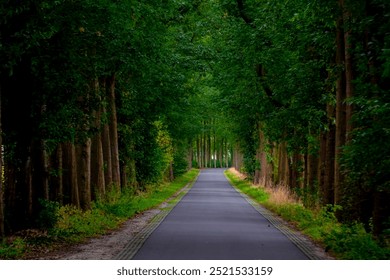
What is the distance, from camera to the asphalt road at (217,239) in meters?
12.8

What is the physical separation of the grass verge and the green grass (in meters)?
5.78

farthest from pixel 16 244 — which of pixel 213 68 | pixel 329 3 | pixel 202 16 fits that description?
pixel 202 16

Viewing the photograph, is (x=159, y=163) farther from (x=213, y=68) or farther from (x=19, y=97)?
(x=19, y=97)

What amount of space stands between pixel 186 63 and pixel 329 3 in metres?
15.5

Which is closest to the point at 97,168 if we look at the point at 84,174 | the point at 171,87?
the point at 84,174

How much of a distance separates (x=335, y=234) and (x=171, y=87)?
17941 millimetres

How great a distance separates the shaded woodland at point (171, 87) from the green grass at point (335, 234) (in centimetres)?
50

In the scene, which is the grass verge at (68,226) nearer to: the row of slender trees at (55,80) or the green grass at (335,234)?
the row of slender trees at (55,80)

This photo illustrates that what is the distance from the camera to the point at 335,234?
1426 centimetres

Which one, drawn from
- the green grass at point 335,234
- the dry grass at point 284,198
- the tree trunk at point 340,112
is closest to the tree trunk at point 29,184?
the green grass at point 335,234

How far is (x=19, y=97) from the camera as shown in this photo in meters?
15.7

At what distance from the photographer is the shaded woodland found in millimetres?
13258

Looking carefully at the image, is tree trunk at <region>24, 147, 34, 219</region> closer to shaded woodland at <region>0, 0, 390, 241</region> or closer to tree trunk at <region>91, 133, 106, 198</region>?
shaded woodland at <region>0, 0, 390, 241</region>

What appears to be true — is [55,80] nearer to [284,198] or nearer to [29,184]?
[29,184]
